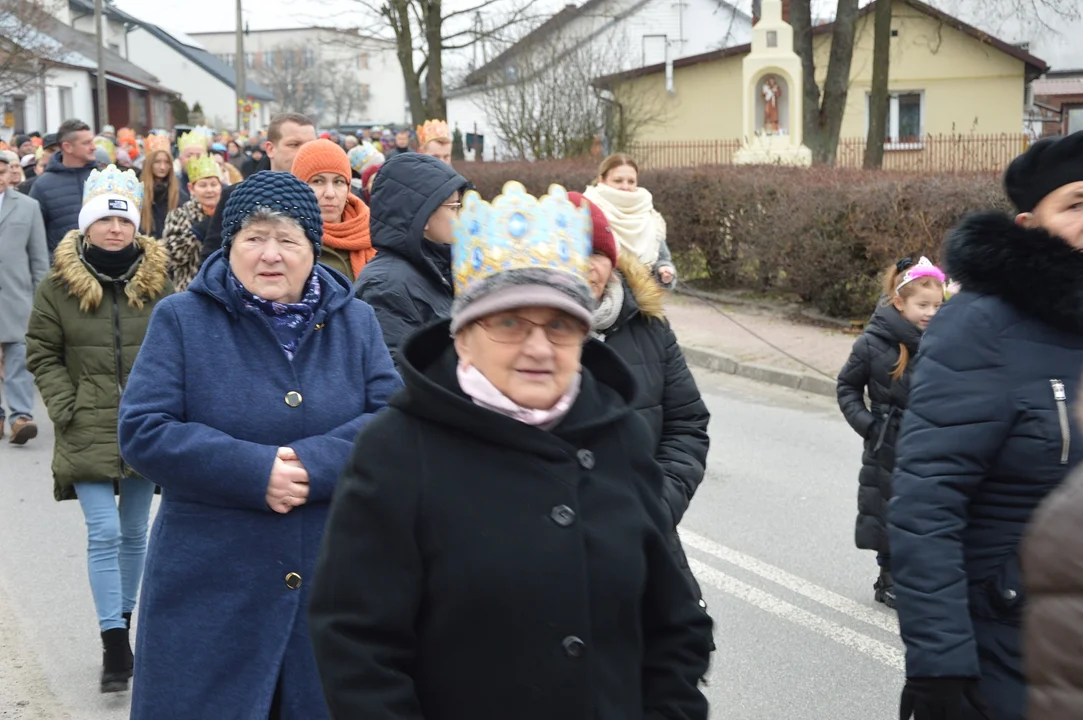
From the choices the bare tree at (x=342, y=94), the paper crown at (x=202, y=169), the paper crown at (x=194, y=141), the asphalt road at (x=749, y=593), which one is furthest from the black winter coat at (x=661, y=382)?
the bare tree at (x=342, y=94)

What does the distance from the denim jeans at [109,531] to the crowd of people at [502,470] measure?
162 centimetres

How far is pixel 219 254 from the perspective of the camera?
383 cm

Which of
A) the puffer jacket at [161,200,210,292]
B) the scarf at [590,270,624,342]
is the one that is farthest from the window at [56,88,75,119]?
the scarf at [590,270,624,342]

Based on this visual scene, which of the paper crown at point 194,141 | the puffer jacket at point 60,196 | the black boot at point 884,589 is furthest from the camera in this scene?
the puffer jacket at point 60,196

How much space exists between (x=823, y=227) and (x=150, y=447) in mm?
11644

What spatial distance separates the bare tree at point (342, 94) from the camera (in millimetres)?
103750

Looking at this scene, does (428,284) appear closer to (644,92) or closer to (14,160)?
(14,160)

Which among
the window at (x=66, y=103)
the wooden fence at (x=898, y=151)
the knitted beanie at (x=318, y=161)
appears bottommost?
the knitted beanie at (x=318, y=161)

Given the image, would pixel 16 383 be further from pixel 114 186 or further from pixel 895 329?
pixel 895 329

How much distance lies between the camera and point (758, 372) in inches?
508

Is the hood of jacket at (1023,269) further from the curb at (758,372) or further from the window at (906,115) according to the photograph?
the window at (906,115)

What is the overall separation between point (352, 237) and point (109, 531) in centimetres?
151

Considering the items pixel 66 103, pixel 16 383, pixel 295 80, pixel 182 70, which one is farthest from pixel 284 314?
pixel 295 80

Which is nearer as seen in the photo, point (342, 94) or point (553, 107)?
point (553, 107)
